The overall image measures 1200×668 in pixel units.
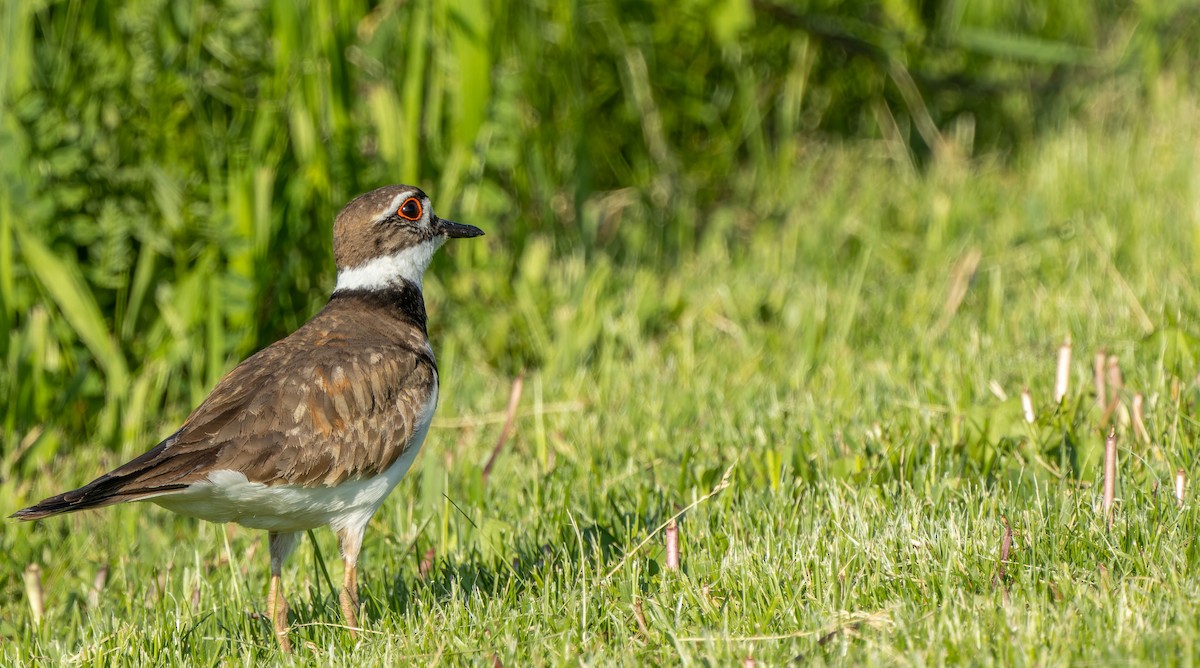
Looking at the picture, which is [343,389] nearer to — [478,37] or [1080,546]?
[1080,546]

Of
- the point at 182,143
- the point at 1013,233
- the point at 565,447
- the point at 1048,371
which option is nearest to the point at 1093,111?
the point at 1013,233

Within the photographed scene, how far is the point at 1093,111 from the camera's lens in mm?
10461

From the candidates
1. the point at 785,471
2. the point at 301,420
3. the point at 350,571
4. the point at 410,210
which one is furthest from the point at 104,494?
the point at 785,471

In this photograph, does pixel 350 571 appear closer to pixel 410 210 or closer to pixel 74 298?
pixel 410 210

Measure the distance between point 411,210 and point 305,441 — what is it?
1379 mm

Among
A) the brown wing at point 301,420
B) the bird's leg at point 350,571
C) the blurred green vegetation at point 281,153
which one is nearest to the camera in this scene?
the brown wing at point 301,420

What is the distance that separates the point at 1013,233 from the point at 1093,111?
2707 mm

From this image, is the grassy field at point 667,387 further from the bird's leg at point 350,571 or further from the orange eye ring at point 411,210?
the orange eye ring at point 411,210

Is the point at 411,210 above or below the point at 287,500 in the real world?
above

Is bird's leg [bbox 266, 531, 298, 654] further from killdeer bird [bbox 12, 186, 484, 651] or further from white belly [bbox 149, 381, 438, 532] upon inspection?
white belly [bbox 149, 381, 438, 532]

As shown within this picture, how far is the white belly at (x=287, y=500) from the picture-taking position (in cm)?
438

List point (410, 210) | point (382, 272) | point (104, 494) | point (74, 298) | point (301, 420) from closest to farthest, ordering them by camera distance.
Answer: point (104, 494)
point (301, 420)
point (382, 272)
point (410, 210)
point (74, 298)

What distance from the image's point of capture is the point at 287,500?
454cm

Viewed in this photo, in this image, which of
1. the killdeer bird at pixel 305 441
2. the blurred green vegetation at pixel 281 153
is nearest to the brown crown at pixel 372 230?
the killdeer bird at pixel 305 441
